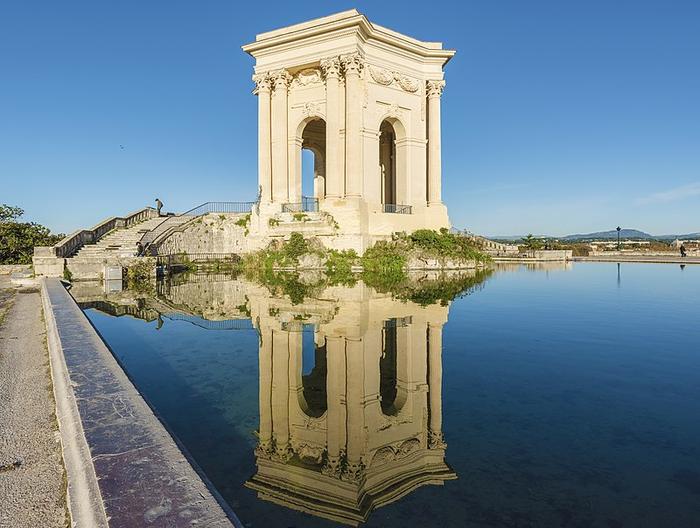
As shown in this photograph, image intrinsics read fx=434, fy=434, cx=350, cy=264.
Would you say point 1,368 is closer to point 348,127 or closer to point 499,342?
point 499,342

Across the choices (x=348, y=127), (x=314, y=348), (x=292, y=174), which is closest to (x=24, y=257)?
(x=292, y=174)

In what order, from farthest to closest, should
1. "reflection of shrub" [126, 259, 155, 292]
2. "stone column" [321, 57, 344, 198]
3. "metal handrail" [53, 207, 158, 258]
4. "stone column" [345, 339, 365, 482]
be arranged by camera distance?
1. "stone column" [321, 57, 344, 198]
2. "metal handrail" [53, 207, 158, 258]
3. "reflection of shrub" [126, 259, 155, 292]
4. "stone column" [345, 339, 365, 482]

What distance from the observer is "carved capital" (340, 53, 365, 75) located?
22.4 metres

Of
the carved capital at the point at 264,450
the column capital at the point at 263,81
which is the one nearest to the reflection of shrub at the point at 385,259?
Answer: the column capital at the point at 263,81

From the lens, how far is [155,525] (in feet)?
5.22

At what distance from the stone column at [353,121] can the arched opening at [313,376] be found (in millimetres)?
16293

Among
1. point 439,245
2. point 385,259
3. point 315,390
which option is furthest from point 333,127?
point 315,390

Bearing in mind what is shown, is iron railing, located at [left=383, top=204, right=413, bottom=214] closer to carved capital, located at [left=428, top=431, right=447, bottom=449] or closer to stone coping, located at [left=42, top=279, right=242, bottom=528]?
carved capital, located at [left=428, top=431, right=447, bottom=449]

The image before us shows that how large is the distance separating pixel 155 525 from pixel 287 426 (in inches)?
83.4

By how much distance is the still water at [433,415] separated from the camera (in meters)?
2.53

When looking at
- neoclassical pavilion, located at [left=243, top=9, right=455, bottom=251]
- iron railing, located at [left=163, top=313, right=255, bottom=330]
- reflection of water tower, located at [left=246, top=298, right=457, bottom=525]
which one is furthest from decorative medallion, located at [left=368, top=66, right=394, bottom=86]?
reflection of water tower, located at [left=246, top=298, right=457, bottom=525]

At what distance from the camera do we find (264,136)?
25438 millimetres

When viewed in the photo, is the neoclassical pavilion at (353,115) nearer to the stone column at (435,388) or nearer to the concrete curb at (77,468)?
the stone column at (435,388)

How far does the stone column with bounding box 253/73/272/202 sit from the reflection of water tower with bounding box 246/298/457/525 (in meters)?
19.6
